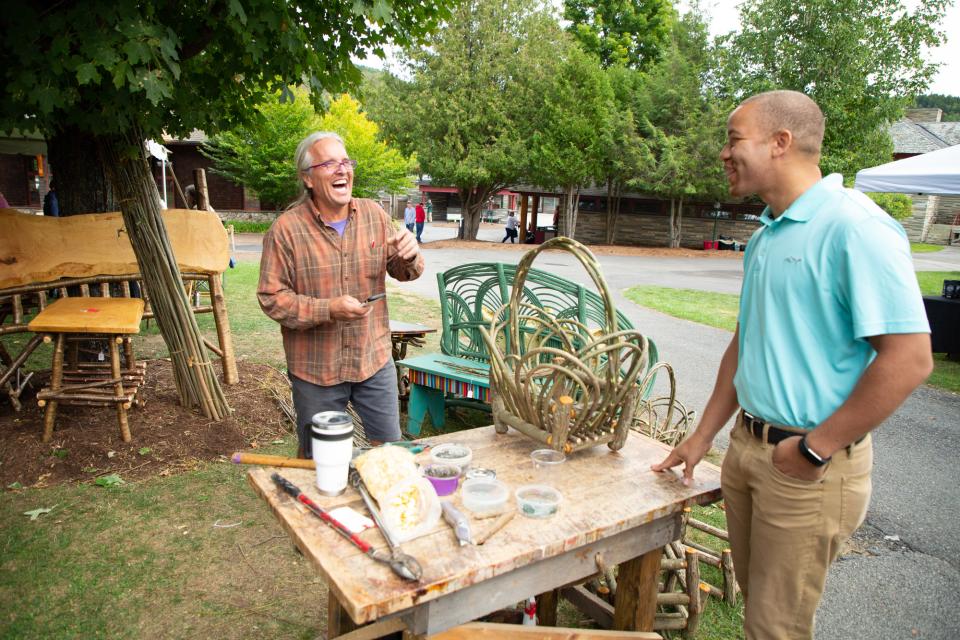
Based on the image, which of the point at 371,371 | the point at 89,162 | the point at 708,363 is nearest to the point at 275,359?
the point at 89,162

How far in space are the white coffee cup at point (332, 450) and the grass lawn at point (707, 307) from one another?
7.49m

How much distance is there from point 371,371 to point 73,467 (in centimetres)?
251

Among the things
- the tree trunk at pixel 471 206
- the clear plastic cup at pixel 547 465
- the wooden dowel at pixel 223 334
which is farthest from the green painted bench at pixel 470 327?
the tree trunk at pixel 471 206

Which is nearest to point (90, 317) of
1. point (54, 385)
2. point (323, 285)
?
point (54, 385)

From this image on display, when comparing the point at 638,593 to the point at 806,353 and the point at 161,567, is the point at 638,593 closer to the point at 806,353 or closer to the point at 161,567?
the point at 806,353

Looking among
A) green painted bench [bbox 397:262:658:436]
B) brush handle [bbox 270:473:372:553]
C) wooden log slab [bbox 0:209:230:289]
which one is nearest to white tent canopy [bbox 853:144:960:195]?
green painted bench [bbox 397:262:658:436]

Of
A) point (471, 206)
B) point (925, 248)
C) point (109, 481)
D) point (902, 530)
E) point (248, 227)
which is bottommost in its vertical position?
point (902, 530)

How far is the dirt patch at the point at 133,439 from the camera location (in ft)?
13.3

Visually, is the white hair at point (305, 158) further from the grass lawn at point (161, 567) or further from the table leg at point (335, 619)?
the grass lawn at point (161, 567)

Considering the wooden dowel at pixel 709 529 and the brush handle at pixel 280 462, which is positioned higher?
the brush handle at pixel 280 462

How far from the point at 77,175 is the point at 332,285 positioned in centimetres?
349

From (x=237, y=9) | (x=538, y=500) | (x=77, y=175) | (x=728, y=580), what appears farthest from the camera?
(x=77, y=175)

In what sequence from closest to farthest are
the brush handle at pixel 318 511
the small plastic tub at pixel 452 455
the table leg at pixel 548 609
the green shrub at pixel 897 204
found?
the brush handle at pixel 318 511, the small plastic tub at pixel 452 455, the table leg at pixel 548 609, the green shrub at pixel 897 204

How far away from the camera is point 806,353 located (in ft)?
5.66
